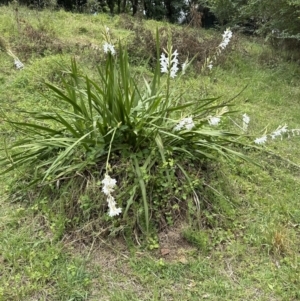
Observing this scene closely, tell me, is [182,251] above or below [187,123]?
below

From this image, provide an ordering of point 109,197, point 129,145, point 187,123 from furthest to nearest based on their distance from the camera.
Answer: point 129,145
point 187,123
point 109,197

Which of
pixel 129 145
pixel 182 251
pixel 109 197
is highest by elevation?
pixel 109 197

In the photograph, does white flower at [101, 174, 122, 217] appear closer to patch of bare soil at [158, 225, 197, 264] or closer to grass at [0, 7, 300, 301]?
grass at [0, 7, 300, 301]

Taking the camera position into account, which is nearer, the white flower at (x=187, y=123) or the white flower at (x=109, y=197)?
the white flower at (x=109, y=197)

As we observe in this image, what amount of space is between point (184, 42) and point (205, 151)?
13.1 ft

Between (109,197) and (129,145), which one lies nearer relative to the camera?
(109,197)

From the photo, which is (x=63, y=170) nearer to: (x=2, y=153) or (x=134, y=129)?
(x=134, y=129)

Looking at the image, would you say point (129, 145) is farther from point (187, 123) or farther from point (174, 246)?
point (174, 246)

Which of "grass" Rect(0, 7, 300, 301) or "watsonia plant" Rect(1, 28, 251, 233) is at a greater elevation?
"watsonia plant" Rect(1, 28, 251, 233)

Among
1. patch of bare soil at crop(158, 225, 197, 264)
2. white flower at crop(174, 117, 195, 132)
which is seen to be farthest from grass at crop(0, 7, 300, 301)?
white flower at crop(174, 117, 195, 132)

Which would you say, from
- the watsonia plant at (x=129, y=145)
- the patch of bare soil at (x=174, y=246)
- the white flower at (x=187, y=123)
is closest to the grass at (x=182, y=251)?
the patch of bare soil at (x=174, y=246)

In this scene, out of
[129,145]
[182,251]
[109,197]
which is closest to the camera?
[109,197]

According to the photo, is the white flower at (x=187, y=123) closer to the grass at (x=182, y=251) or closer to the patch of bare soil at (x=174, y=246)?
the grass at (x=182, y=251)

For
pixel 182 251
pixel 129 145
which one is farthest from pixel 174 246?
pixel 129 145
